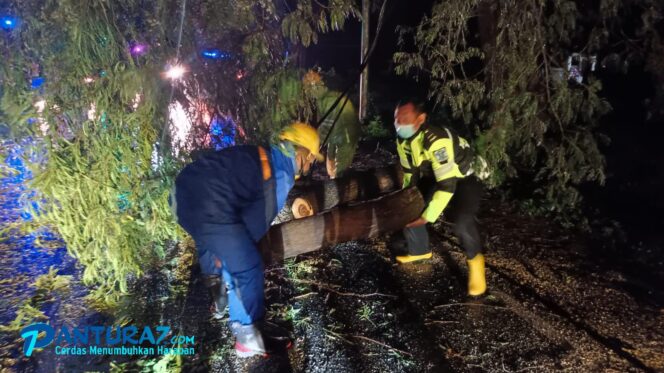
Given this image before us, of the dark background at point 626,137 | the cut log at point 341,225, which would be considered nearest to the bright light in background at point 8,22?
the cut log at point 341,225

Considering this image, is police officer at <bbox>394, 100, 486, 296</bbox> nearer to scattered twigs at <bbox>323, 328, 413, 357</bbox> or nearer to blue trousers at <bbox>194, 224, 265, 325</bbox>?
scattered twigs at <bbox>323, 328, 413, 357</bbox>

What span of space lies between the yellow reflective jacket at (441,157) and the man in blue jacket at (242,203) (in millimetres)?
989

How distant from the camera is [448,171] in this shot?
3.05 meters

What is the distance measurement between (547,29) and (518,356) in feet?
12.9

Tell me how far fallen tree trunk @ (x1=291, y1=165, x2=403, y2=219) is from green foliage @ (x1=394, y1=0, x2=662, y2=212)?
3.74 feet

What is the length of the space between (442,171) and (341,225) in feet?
3.43

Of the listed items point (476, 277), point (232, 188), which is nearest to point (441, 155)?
point (476, 277)

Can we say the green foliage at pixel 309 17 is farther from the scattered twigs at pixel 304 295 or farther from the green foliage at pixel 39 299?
the green foliage at pixel 39 299

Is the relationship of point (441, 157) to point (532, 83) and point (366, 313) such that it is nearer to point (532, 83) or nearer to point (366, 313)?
point (366, 313)

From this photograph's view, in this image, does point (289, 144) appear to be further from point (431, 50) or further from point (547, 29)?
point (547, 29)

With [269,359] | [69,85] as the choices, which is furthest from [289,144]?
[69,85]

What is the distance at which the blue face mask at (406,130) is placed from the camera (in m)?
3.21

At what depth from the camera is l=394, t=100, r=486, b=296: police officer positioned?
3.05m

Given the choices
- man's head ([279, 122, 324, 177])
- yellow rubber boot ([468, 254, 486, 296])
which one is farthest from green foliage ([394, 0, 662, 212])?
man's head ([279, 122, 324, 177])
